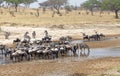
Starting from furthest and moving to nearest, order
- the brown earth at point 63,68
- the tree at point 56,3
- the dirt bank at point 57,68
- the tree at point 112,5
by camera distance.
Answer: the tree at point 56,3 < the tree at point 112,5 < the dirt bank at point 57,68 < the brown earth at point 63,68

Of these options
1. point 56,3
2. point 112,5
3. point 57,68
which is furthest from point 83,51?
point 56,3

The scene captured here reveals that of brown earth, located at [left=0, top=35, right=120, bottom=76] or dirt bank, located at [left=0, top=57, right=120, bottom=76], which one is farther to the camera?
dirt bank, located at [left=0, top=57, right=120, bottom=76]

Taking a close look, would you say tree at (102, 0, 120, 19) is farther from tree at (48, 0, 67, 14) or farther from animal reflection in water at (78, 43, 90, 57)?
animal reflection in water at (78, 43, 90, 57)

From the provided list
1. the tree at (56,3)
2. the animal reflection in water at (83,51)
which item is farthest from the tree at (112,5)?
the animal reflection in water at (83,51)

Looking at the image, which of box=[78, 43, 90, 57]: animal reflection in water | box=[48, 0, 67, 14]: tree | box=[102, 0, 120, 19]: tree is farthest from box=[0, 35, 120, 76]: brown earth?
box=[48, 0, 67, 14]: tree

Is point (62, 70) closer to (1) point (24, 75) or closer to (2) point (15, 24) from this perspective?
(1) point (24, 75)

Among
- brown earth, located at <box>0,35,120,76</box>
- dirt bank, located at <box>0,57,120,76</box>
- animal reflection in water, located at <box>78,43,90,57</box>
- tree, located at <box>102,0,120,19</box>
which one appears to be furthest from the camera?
tree, located at <box>102,0,120,19</box>

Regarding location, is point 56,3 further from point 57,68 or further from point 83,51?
point 57,68

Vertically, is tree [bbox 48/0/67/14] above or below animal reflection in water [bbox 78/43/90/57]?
above

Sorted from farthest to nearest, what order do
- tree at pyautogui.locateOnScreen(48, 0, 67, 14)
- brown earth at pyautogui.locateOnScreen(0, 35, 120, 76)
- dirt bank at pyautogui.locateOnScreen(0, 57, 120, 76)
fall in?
tree at pyautogui.locateOnScreen(48, 0, 67, 14)
dirt bank at pyautogui.locateOnScreen(0, 57, 120, 76)
brown earth at pyautogui.locateOnScreen(0, 35, 120, 76)

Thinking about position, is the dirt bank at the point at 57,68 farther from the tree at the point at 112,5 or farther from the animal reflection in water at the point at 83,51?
the tree at the point at 112,5

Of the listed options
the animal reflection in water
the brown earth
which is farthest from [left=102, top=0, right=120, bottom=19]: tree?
the brown earth

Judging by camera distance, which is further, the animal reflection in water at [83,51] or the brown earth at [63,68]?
the animal reflection in water at [83,51]

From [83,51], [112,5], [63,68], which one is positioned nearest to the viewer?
[63,68]
